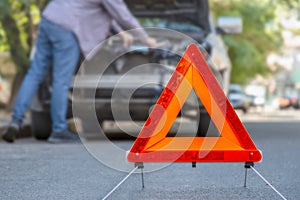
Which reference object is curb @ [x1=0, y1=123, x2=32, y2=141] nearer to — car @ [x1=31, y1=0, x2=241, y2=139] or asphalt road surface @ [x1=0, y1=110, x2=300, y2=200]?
car @ [x1=31, y1=0, x2=241, y2=139]

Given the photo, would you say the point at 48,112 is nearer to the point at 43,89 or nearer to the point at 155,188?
the point at 43,89

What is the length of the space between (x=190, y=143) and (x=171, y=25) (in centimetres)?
551

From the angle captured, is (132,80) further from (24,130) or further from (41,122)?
(24,130)

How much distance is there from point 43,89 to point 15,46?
8933 millimetres

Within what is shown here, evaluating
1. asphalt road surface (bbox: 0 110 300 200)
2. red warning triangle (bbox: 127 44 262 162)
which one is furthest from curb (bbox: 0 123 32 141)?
red warning triangle (bbox: 127 44 262 162)

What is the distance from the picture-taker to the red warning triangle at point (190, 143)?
404 centimetres

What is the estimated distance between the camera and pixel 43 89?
8336mm

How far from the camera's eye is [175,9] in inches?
389

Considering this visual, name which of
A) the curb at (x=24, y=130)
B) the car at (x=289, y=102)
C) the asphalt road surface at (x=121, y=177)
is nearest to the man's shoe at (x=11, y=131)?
the asphalt road surface at (x=121, y=177)

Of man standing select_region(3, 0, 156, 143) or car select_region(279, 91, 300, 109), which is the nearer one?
man standing select_region(3, 0, 156, 143)

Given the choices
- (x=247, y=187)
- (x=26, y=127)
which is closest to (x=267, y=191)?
(x=247, y=187)

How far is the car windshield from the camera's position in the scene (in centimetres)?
939

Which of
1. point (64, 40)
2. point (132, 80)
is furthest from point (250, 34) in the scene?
point (64, 40)

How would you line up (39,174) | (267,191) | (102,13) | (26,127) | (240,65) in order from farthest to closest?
1. (240,65)
2. (26,127)
3. (102,13)
4. (39,174)
5. (267,191)
